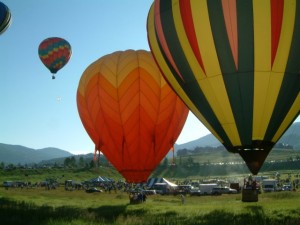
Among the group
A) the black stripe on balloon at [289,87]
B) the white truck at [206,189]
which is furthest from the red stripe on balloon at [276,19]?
the white truck at [206,189]

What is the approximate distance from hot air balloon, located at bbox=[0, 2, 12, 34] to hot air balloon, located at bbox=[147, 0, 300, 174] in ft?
65.1

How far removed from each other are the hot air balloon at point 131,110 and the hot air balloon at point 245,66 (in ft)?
19.4

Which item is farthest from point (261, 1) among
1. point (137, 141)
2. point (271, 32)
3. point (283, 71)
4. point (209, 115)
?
point (137, 141)

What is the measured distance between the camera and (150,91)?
67.6ft

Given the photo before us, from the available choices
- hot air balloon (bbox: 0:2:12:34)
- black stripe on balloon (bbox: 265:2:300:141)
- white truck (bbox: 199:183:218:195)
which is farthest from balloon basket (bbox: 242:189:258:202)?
white truck (bbox: 199:183:218:195)

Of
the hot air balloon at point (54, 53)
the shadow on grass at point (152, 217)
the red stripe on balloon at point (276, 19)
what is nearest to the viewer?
the shadow on grass at point (152, 217)

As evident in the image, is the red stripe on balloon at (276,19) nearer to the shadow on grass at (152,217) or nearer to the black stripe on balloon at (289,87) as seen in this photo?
the black stripe on balloon at (289,87)

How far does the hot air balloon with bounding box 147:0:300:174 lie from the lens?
13.5 metres

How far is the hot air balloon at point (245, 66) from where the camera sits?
13.5 m

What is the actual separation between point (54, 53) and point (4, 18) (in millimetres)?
4330

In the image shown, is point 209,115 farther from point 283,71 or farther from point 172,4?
point 172,4

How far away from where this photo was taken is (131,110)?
806 inches

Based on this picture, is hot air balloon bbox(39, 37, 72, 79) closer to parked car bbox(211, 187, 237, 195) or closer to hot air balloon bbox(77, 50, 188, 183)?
hot air balloon bbox(77, 50, 188, 183)

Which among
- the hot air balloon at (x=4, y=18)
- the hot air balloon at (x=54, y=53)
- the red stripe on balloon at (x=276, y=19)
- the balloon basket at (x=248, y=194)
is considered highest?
the hot air balloon at (x=4, y=18)
